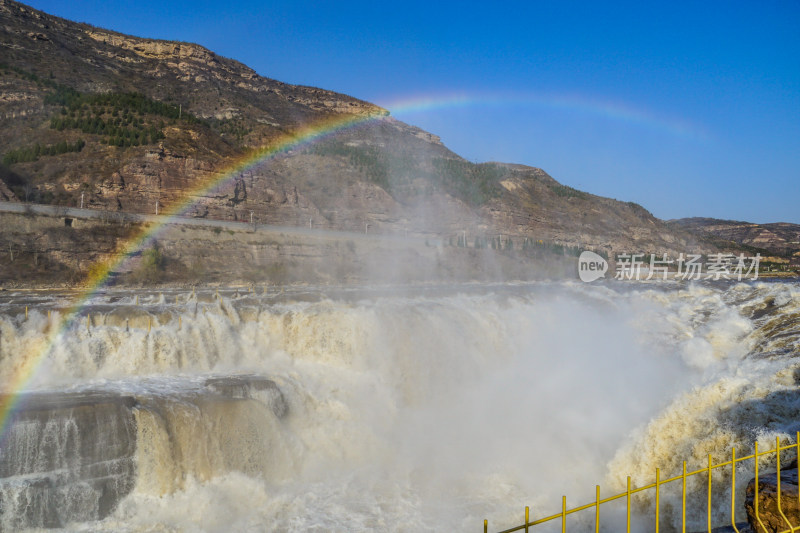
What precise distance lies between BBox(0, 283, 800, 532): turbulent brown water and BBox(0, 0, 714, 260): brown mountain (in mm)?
18589

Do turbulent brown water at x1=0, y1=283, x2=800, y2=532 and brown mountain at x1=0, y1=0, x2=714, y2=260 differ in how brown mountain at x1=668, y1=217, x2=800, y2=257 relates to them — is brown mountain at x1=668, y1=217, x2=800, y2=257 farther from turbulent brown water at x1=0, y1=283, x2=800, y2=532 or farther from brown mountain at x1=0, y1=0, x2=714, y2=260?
turbulent brown water at x1=0, y1=283, x2=800, y2=532

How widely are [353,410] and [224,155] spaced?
3252cm

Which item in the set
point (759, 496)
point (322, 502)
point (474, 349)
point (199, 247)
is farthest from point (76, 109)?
point (759, 496)

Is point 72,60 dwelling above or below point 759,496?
above

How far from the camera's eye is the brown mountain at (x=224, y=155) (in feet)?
115

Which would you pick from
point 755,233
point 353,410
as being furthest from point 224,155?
point 755,233

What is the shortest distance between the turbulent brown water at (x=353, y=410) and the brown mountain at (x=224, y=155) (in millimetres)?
18589

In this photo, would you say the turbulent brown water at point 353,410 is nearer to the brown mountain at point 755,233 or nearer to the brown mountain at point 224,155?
the brown mountain at point 224,155

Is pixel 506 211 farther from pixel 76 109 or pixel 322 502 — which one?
pixel 322 502

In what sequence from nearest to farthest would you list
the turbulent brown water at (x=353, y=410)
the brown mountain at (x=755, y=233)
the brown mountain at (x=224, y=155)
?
1. the turbulent brown water at (x=353, y=410)
2. the brown mountain at (x=224, y=155)
3. the brown mountain at (x=755, y=233)

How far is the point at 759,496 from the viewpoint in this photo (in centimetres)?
511

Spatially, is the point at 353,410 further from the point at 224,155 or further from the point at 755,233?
the point at 755,233

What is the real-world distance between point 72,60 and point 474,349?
2593 inches

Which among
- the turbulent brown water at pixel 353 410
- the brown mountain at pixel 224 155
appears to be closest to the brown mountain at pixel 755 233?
the brown mountain at pixel 224 155
